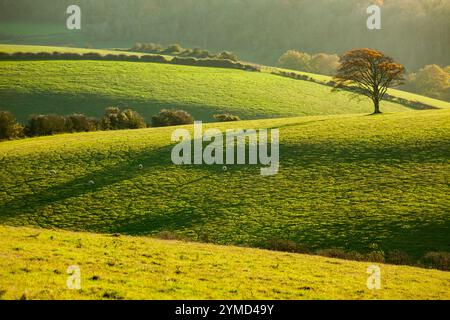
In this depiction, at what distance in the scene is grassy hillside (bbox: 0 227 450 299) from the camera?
17.9 metres

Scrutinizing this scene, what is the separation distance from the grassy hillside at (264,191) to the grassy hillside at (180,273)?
513cm

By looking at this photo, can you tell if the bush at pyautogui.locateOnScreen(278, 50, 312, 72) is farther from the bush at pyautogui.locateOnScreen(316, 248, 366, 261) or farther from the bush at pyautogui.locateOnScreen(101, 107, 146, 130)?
the bush at pyautogui.locateOnScreen(316, 248, 366, 261)

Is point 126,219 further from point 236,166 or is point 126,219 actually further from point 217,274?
point 217,274

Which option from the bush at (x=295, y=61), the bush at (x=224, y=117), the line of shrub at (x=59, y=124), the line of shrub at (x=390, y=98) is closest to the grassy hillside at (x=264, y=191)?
the line of shrub at (x=59, y=124)

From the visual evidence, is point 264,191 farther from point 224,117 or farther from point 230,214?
point 224,117

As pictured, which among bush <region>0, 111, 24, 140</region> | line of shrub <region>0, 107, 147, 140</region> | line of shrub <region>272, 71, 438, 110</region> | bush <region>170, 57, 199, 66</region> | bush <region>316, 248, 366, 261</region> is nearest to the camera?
bush <region>316, 248, 366, 261</region>

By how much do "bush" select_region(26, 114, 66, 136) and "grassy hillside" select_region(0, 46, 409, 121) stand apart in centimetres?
1104

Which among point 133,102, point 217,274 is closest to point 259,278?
point 217,274

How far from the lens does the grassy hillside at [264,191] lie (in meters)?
32.0

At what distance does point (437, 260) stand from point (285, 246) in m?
8.07

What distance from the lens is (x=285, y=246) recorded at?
99.0 ft

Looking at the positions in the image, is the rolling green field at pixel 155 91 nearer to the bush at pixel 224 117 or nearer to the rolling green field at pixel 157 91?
A: the rolling green field at pixel 157 91

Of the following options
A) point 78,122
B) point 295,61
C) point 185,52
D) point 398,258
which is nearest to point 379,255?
point 398,258

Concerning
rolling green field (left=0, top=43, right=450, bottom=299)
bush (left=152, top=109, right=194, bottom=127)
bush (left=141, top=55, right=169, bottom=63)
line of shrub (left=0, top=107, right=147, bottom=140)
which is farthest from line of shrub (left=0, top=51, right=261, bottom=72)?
rolling green field (left=0, top=43, right=450, bottom=299)
